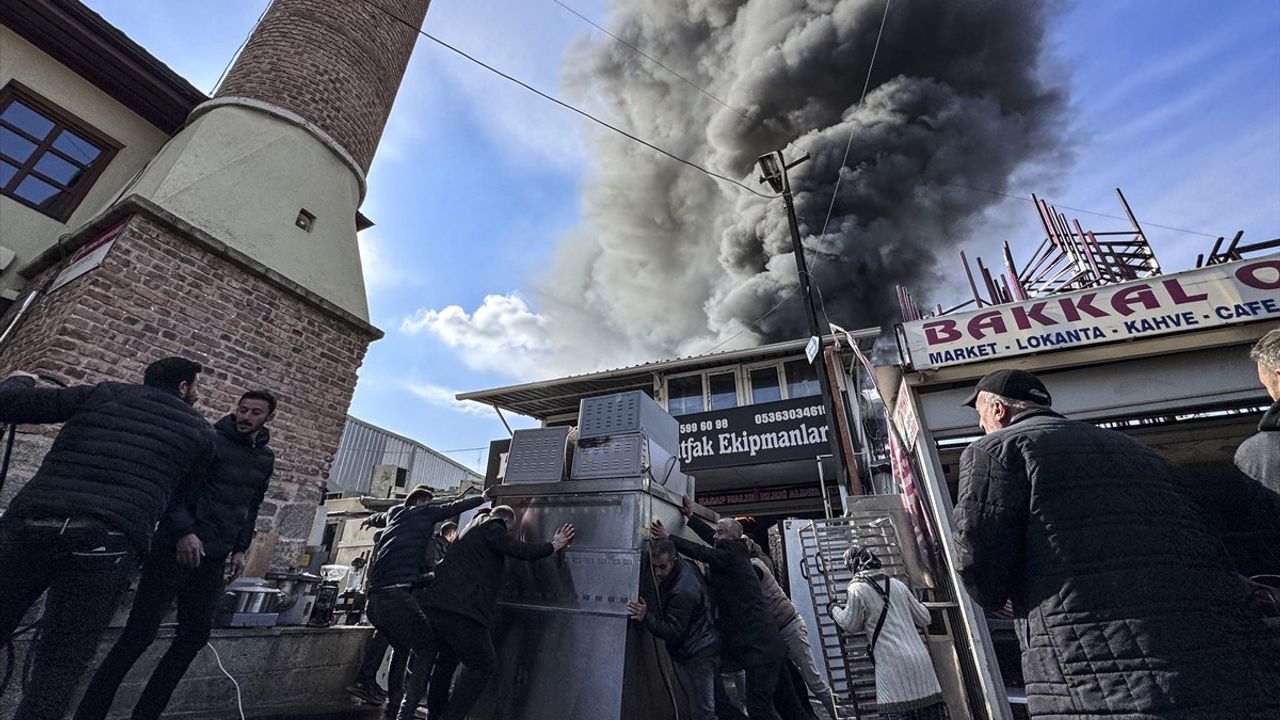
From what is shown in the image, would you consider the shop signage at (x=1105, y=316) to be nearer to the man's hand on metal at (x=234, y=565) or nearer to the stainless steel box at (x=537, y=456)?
the stainless steel box at (x=537, y=456)

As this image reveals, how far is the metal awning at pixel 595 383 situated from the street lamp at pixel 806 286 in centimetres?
367

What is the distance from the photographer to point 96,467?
255 centimetres

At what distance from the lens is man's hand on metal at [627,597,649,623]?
375cm

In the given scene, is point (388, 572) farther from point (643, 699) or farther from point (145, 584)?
point (643, 699)

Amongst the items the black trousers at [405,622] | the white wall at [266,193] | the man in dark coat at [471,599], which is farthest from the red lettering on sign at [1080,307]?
the white wall at [266,193]

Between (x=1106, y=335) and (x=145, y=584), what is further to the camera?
(x=1106, y=335)

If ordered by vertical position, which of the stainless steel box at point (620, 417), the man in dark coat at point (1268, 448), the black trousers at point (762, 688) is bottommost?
the black trousers at point (762, 688)

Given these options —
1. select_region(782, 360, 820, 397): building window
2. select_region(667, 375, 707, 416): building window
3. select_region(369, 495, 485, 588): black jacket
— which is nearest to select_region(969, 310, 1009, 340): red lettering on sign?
select_region(369, 495, 485, 588): black jacket

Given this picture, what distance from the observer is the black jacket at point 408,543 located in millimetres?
4078

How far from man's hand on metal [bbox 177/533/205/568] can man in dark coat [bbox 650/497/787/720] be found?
3082 mm

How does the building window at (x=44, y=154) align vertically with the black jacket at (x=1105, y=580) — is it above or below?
above

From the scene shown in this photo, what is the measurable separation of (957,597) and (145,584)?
20.8 feet

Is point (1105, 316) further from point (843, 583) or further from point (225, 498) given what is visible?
point (225, 498)

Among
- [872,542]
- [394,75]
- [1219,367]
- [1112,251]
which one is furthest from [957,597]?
[394,75]
